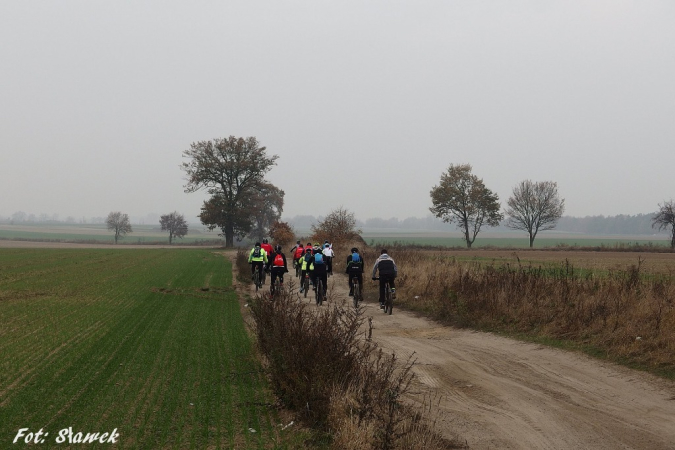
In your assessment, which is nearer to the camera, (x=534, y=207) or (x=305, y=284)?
(x=305, y=284)

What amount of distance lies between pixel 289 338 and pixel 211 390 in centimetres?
141

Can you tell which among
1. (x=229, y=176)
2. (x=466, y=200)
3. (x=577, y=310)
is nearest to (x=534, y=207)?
(x=466, y=200)

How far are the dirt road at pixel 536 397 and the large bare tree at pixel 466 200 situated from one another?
2584 inches

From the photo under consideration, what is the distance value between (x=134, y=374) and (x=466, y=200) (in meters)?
70.9

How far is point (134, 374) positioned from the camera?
363 inches

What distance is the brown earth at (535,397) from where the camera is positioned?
6.67 meters

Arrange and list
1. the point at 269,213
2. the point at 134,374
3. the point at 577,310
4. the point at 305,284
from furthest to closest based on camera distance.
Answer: the point at 269,213 → the point at 305,284 → the point at 577,310 → the point at 134,374

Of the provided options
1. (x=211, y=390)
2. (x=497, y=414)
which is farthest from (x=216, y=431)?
(x=497, y=414)

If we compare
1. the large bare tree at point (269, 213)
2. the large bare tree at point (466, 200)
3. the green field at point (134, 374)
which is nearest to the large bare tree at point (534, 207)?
the large bare tree at point (466, 200)

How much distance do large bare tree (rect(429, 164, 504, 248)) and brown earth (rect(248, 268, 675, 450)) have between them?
6563 cm

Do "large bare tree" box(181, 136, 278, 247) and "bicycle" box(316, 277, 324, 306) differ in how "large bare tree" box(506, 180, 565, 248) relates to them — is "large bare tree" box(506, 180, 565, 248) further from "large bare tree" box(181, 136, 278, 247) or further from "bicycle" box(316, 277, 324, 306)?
"bicycle" box(316, 277, 324, 306)

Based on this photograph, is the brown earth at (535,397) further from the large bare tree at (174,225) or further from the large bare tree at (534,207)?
the large bare tree at (174,225)

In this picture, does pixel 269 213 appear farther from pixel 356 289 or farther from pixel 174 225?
pixel 356 289

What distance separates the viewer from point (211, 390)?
8422 mm
